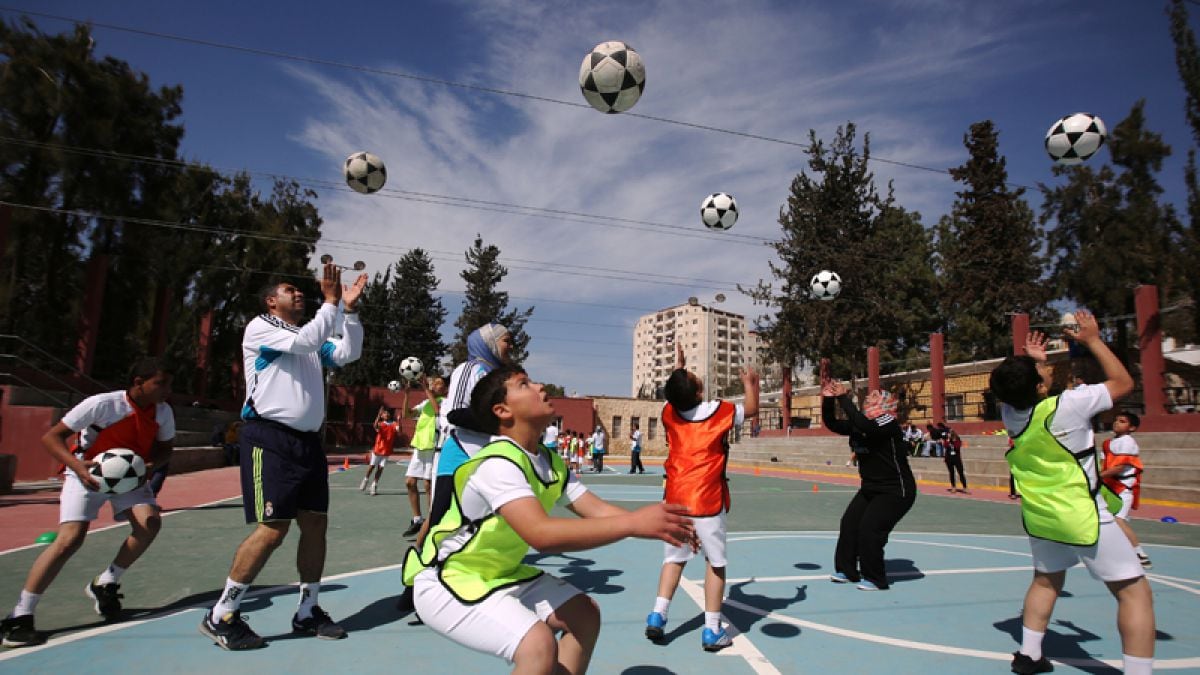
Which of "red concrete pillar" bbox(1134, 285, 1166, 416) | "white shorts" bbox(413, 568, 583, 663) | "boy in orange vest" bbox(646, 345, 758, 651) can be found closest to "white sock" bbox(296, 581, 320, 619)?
"white shorts" bbox(413, 568, 583, 663)

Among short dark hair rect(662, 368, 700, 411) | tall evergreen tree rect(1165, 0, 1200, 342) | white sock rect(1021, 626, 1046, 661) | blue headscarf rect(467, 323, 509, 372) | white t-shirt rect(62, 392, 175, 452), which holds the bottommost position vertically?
white sock rect(1021, 626, 1046, 661)

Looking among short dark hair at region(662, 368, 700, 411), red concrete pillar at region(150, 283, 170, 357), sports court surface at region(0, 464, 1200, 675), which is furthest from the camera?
red concrete pillar at region(150, 283, 170, 357)

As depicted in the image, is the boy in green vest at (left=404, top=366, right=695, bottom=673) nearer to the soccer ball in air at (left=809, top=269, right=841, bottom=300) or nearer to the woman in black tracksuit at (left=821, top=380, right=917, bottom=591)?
the woman in black tracksuit at (left=821, top=380, right=917, bottom=591)

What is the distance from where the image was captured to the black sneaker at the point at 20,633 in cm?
391

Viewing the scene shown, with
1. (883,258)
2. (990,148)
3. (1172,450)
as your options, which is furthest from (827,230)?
(1172,450)

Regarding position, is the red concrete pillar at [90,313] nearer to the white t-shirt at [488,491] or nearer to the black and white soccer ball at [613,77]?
the black and white soccer ball at [613,77]

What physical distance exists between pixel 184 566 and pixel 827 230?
1547 inches

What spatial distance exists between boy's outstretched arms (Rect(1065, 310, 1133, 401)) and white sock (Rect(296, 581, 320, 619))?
522 cm

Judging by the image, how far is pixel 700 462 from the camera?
459cm

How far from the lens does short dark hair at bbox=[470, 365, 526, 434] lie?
2.77 metres

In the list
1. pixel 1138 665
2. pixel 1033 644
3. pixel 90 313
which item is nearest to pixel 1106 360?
pixel 1138 665

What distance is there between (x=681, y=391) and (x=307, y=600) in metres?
3.01

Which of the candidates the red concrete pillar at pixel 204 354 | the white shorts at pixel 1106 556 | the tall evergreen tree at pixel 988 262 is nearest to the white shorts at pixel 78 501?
the white shorts at pixel 1106 556

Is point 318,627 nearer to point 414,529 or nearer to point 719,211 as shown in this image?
point 414,529
